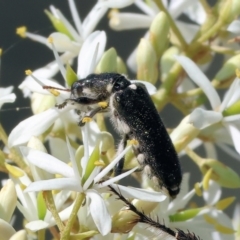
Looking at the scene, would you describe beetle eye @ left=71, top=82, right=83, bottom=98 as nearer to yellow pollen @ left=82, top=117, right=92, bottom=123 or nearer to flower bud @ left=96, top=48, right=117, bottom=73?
yellow pollen @ left=82, top=117, right=92, bottom=123

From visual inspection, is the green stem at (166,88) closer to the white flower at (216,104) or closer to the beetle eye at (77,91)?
the white flower at (216,104)

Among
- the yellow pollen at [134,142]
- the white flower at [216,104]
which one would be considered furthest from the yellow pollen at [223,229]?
the yellow pollen at [134,142]

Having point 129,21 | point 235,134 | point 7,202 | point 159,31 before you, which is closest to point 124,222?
point 7,202

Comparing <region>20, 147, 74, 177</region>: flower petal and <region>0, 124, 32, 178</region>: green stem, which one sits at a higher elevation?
<region>20, 147, 74, 177</region>: flower petal

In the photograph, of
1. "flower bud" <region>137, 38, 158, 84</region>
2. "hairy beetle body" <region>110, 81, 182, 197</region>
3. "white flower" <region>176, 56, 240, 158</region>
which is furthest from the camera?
"flower bud" <region>137, 38, 158, 84</region>

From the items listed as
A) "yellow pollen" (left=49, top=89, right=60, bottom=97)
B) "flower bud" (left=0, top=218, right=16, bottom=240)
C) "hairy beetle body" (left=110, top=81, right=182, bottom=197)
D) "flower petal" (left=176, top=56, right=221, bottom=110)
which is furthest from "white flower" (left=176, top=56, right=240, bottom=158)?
A: "flower bud" (left=0, top=218, right=16, bottom=240)

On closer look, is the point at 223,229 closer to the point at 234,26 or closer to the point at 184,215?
the point at 184,215

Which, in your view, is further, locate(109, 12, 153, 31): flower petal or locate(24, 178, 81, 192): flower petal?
locate(109, 12, 153, 31): flower petal
